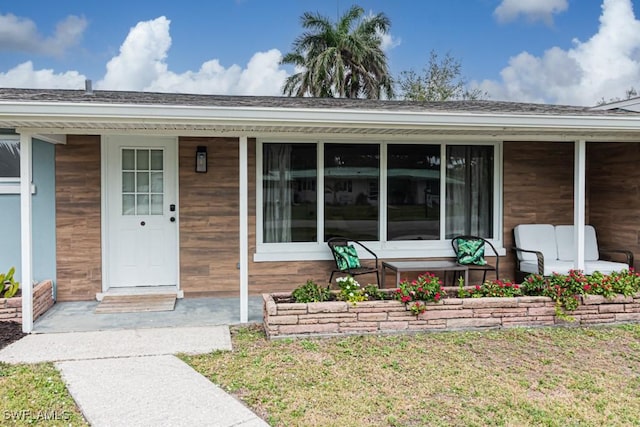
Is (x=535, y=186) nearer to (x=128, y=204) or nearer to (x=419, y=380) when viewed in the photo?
(x=419, y=380)

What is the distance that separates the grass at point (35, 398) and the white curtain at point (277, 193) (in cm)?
327

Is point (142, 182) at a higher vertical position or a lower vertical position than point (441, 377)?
higher

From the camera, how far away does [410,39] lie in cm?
2411

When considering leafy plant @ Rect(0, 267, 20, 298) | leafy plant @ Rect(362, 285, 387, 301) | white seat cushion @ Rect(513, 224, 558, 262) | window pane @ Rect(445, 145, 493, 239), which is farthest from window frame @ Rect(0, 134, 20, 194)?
white seat cushion @ Rect(513, 224, 558, 262)

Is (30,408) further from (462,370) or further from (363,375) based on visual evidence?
(462,370)

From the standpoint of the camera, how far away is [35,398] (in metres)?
3.41

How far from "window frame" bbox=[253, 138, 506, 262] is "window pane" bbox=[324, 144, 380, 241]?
0.23 feet

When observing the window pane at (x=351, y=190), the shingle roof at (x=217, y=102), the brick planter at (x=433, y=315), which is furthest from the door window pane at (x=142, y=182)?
the brick planter at (x=433, y=315)

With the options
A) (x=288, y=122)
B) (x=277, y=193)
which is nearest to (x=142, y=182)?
(x=277, y=193)

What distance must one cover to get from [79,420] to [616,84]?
28.7m

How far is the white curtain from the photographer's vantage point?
263 inches

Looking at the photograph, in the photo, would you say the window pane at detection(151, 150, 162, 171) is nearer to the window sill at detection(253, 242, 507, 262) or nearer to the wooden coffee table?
the window sill at detection(253, 242, 507, 262)

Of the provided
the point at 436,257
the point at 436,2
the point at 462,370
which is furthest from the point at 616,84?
the point at 462,370

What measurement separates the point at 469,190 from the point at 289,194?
256 centimetres
